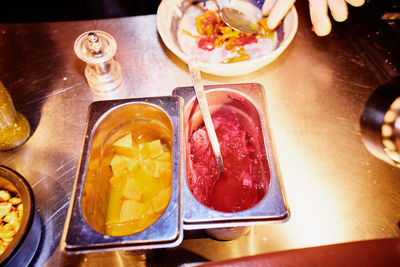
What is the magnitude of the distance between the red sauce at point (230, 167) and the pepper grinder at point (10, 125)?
814 mm

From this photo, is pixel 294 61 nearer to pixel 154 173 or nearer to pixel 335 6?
pixel 335 6

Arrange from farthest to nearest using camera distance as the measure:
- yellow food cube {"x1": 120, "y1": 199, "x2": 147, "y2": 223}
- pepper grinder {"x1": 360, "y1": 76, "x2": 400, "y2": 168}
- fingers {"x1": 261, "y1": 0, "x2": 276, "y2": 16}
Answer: fingers {"x1": 261, "y1": 0, "x2": 276, "y2": 16} < pepper grinder {"x1": 360, "y1": 76, "x2": 400, "y2": 168} < yellow food cube {"x1": 120, "y1": 199, "x2": 147, "y2": 223}

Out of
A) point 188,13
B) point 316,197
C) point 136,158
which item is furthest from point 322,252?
point 188,13

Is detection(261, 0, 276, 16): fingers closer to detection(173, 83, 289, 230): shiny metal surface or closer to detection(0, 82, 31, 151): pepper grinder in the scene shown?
detection(173, 83, 289, 230): shiny metal surface

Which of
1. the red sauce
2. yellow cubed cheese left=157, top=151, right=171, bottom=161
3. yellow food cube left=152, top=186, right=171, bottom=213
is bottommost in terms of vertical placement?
yellow cubed cheese left=157, top=151, right=171, bottom=161

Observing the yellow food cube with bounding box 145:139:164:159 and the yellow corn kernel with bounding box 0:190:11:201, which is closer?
the yellow corn kernel with bounding box 0:190:11:201

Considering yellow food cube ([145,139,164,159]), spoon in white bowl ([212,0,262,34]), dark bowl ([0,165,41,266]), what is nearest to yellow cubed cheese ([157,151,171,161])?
yellow food cube ([145,139,164,159])

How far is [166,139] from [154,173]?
6.9 inches

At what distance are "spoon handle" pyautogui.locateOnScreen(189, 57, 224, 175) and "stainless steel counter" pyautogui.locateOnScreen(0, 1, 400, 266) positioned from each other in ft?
1.10

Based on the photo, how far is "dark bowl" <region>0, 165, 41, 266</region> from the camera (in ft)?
2.82

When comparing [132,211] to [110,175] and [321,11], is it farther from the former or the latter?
[321,11]

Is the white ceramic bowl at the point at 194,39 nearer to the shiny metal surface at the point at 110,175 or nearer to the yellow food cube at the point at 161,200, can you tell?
the shiny metal surface at the point at 110,175

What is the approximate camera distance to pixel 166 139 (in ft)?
4.01

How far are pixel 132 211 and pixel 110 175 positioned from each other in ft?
0.75
